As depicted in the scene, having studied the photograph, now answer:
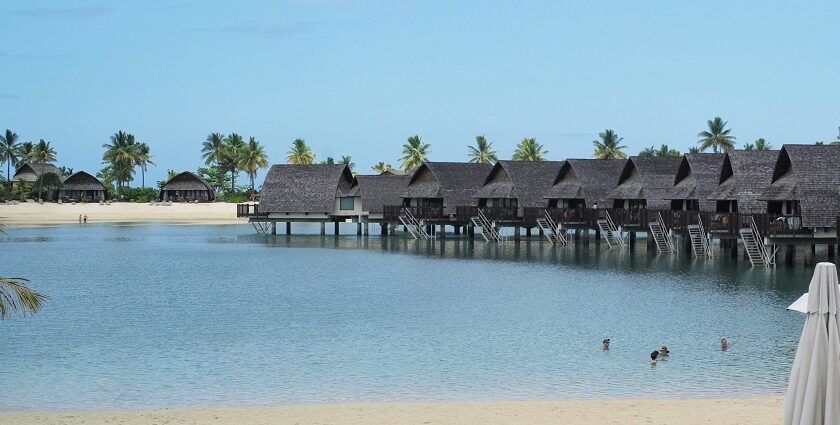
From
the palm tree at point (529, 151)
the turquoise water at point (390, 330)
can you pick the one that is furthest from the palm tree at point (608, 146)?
the turquoise water at point (390, 330)

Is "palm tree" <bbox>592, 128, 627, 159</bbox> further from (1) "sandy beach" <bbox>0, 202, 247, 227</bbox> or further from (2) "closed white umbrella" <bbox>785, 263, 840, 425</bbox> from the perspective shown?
(2) "closed white umbrella" <bbox>785, 263, 840, 425</bbox>

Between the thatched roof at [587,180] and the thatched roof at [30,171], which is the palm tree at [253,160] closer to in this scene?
the thatched roof at [30,171]

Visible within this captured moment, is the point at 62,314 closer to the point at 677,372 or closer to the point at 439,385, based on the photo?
the point at 439,385

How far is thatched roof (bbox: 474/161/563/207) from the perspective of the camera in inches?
2975

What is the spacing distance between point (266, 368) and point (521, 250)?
4447 cm

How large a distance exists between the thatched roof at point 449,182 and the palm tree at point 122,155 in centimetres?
7425

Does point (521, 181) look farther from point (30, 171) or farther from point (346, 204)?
point (30, 171)

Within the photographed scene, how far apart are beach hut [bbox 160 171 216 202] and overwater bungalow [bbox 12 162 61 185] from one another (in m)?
16.5

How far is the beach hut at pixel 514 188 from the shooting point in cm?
7519

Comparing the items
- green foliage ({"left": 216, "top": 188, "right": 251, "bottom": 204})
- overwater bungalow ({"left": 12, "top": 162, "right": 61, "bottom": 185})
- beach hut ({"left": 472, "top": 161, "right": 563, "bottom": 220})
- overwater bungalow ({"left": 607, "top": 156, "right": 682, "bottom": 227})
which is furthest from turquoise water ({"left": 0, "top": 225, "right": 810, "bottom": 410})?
overwater bungalow ({"left": 12, "top": 162, "right": 61, "bottom": 185})

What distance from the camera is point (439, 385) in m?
22.2

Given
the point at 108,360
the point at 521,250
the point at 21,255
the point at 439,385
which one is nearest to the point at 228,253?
the point at 21,255

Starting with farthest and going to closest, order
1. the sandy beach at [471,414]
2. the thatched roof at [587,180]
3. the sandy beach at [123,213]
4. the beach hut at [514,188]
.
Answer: the sandy beach at [123,213]
the beach hut at [514,188]
the thatched roof at [587,180]
the sandy beach at [471,414]

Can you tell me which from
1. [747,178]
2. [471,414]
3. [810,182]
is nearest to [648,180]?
[747,178]
